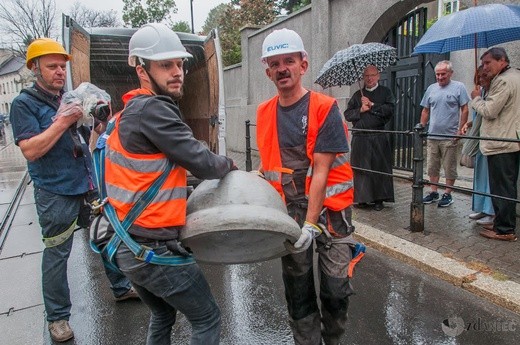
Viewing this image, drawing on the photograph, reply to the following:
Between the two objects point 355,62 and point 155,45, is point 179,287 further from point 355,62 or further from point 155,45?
point 355,62

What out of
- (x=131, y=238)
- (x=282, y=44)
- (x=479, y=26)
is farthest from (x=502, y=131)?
A: (x=131, y=238)

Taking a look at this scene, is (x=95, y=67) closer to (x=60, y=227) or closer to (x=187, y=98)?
(x=187, y=98)

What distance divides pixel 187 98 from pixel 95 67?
1.75 metres

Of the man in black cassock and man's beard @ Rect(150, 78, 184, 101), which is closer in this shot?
man's beard @ Rect(150, 78, 184, 101)

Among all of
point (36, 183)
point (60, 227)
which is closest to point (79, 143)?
point (36, 183)

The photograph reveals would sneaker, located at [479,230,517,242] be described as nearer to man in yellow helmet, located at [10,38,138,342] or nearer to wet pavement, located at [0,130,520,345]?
wet pavement, located at [0,130,520,345]

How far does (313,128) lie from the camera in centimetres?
209

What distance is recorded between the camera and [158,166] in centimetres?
168

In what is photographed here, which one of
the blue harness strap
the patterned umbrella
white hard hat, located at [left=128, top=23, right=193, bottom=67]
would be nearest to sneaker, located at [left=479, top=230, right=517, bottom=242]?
the patterned umbrella

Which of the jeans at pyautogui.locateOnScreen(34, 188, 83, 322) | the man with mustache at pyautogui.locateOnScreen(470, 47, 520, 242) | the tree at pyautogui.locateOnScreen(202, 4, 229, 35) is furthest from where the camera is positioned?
the tree at pyautogui.locateOnScreen(202, 4, 229, 35)

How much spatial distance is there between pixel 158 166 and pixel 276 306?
193 centimetres

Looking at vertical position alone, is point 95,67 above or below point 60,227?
above

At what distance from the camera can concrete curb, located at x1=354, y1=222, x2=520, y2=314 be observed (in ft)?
10.0

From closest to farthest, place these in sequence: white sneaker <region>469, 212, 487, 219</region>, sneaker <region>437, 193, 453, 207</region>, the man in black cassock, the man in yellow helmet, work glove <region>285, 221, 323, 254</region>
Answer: work glove <region>285, 221, 323, 254</region> < the man in yellow helmet < white sneaker <region>469, 212, 487, 219</region> < the man in black cassock < sneaker <region>437, 193, 453, 207</region>
